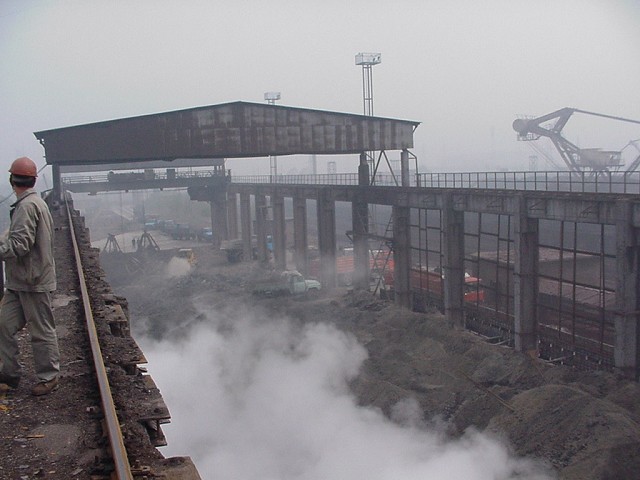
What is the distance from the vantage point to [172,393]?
803 inches

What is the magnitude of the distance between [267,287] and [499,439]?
1875 centimetres

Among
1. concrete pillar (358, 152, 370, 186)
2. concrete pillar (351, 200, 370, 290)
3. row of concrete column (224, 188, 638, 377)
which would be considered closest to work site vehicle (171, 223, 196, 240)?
row of concrete column (224, 188, 638, 377)

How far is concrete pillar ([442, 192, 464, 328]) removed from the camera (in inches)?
841

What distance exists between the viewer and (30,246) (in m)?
4.42

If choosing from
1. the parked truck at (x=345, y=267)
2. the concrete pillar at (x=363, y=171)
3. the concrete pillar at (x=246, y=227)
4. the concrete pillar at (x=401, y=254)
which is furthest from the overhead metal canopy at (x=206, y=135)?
the concrete pillar at (x=246, y=227)

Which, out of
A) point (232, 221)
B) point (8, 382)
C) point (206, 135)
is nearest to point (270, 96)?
point (232, 221)

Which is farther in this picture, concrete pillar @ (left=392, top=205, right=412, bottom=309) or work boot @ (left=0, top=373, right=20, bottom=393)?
concrete pillar @ (left=392, top=205, right=412, bottom=309)

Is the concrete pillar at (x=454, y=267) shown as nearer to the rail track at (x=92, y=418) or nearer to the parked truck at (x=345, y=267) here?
the parked truck at (x=345, y=267)

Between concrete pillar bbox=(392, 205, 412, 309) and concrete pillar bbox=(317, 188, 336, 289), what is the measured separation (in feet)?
18.6

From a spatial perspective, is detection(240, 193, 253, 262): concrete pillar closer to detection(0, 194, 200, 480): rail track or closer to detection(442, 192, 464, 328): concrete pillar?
detection(442, 192, 464, 328): concrete pillar

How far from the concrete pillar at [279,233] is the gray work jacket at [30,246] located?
33176 mm

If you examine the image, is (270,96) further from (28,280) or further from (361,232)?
(28,280)

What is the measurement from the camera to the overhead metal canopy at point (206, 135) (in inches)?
906

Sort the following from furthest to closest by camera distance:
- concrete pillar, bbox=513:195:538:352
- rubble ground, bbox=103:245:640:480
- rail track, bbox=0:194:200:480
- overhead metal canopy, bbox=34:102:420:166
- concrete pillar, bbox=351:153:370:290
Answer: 1. concrete pillar, bbox=351:153:370:290
2. overhead metal canopy, bbox=34:102:420:166
3. concrete pillar, bbox=513:195:538:352
4. rubble ground, bbox=103:245:640:480
5. rail track, bbox=0:194:200:480
